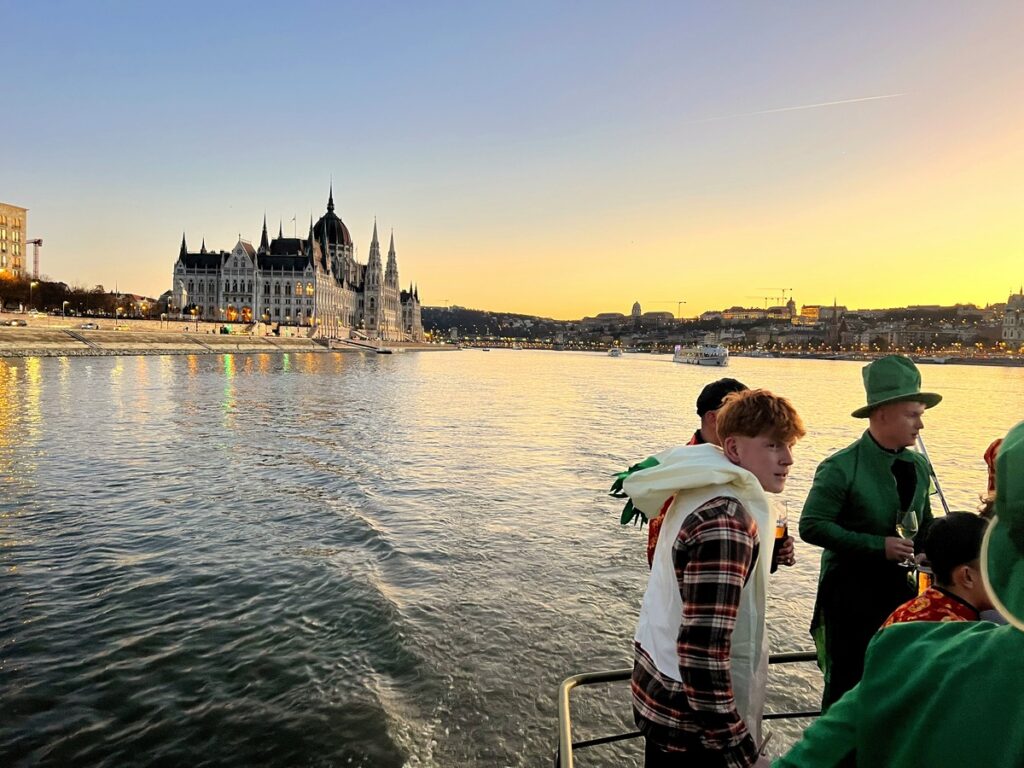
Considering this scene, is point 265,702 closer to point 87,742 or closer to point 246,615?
point 87,742

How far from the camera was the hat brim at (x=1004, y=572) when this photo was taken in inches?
31.4

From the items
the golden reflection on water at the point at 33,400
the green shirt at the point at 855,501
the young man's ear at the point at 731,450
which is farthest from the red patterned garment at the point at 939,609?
the golden reflection on water at the point at 33,400

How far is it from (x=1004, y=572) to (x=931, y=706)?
0.24 metres

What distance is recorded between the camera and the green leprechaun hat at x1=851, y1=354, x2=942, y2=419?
302cm

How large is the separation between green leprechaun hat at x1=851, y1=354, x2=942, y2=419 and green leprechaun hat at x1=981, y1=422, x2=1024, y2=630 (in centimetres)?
237

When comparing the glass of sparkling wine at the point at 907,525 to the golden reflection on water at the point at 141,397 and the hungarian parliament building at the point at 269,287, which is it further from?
the hungarian parliament building at the point at 269,287

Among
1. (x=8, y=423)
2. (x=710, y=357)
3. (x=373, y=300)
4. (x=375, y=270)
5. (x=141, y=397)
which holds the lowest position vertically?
(x=8, y=423)

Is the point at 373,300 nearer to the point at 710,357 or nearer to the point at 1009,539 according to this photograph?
the point at 710,357

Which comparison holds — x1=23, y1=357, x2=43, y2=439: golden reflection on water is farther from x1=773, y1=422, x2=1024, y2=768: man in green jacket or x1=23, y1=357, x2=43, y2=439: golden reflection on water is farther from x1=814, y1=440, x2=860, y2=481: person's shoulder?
x1=773, y1=422, x2=1024, y2=768: man in green jacket

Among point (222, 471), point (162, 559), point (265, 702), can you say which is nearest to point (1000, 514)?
point (265, 702)

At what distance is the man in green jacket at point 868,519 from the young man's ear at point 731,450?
3.44ft

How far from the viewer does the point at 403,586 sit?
702cm

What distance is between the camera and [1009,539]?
2.73 ft

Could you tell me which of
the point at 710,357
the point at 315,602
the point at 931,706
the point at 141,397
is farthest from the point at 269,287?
the point at 931,706
